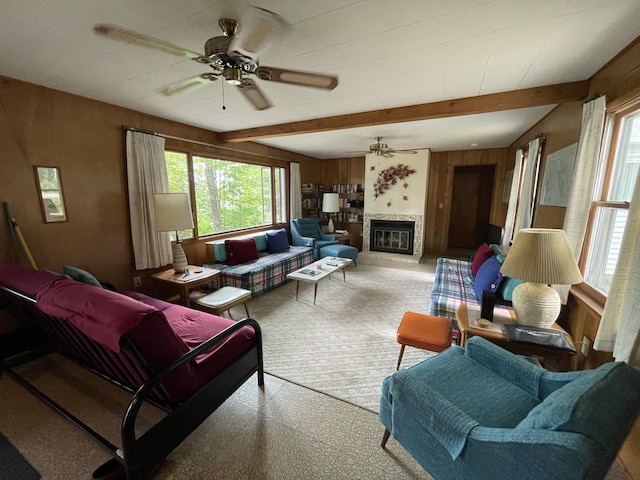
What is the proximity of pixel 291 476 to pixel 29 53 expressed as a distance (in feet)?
10.2

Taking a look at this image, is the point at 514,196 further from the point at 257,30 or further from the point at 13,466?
the point at 13,466

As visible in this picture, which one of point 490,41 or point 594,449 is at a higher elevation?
point 490,41

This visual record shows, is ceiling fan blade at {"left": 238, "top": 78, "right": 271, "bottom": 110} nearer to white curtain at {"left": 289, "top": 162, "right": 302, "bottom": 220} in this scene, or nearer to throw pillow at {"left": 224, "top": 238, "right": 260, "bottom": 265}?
throw pillow at {"left": 224, "top": 238, "right": 260, "bottom": 265}

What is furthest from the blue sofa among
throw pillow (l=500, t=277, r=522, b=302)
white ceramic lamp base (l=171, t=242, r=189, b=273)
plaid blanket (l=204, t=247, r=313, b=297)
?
throw pillow (l=500, t=277, r=522, b=302)

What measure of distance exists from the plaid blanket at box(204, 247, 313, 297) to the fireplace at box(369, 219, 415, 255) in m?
2.17

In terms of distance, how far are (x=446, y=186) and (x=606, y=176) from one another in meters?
4.10

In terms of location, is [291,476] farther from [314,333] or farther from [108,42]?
[108,42]

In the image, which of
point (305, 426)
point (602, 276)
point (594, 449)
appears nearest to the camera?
point (594, 449)

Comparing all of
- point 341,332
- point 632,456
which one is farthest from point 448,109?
point 632,456

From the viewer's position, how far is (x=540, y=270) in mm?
1530

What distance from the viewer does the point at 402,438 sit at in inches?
49.4

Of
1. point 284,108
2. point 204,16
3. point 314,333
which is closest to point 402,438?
point 314,333

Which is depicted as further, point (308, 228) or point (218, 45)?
point (308, 228)

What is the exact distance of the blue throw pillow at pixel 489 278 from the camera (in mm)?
2270
